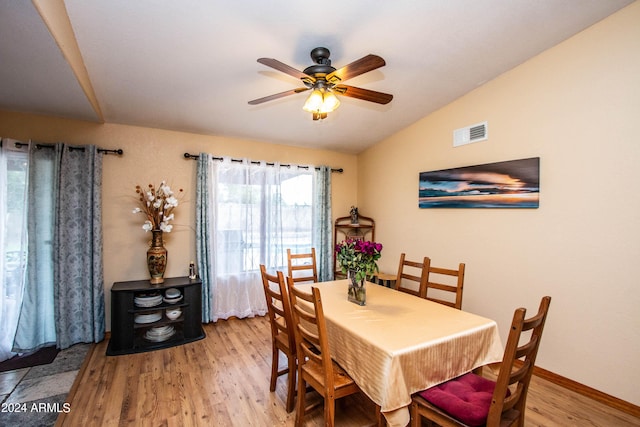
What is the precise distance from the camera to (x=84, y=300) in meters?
3.05

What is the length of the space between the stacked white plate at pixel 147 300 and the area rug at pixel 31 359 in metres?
0.84

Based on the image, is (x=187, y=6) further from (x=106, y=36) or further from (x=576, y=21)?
(x=576, y=21)

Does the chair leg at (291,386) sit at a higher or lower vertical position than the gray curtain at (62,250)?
lower

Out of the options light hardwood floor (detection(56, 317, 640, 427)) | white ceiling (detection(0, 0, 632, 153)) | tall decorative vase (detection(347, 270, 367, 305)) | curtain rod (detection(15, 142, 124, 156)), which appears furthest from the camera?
curtain rod (detection(15, 142, 124, 156))

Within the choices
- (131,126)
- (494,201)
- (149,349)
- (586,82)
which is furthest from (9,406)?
(586,82)

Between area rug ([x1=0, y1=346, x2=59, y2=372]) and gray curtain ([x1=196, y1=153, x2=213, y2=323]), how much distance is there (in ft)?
4.74

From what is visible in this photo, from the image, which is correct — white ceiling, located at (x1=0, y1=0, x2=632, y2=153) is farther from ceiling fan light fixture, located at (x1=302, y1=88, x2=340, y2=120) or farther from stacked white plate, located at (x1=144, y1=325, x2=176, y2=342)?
stacked white plate, located at (x1=144, y1=325, x2=176, y2=342)

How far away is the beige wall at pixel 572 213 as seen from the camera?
2.13m

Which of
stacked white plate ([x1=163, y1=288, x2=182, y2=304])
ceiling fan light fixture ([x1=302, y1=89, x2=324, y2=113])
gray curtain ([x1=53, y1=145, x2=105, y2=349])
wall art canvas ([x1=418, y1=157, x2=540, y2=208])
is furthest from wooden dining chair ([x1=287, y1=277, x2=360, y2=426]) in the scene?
gray curtain ([x1=53, y1=145, x2=105, y2=349])

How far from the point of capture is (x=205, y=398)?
88.2 inches

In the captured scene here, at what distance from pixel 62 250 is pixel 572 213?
477 cm

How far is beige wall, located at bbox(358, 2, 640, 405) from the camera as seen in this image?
2.13m

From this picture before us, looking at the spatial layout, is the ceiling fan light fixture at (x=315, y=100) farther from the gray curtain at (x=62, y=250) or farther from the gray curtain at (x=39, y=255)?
the gray curtain at (x=39, y=255)

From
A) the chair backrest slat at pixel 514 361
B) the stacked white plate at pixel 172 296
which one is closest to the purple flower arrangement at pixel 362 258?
the chair backrest slat at pixel 514 361
